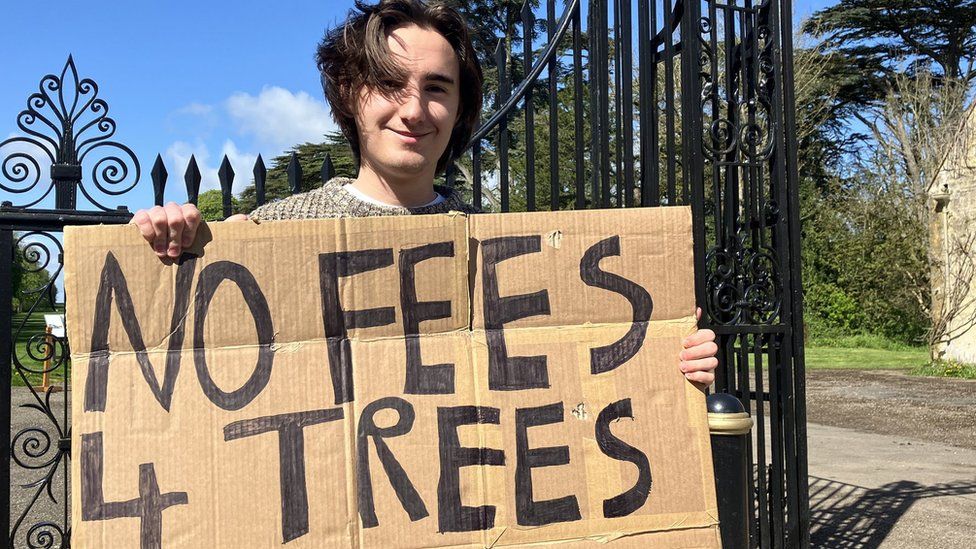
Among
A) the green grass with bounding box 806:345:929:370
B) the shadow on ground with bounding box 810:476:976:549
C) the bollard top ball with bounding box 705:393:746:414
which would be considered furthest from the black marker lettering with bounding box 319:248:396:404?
the green grass with bounding box 806:345:929:370

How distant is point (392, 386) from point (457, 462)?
0.72ft

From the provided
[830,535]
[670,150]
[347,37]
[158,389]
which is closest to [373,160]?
[347,37]

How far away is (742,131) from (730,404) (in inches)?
68.8

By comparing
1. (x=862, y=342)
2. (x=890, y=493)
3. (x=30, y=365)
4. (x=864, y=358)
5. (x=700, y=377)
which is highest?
(x=700, y=377)

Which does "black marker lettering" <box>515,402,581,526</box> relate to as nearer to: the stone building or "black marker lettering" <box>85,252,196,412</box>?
"black marker lettering" <box>85,252,196,412</box>

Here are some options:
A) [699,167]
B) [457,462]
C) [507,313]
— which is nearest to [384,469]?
[457,462]

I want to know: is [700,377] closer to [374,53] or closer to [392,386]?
[392,386]

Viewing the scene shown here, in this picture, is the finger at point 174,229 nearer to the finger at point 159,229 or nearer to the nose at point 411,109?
the finger at point 159,229

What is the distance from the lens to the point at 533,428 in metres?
1.79

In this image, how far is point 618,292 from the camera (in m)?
1.87

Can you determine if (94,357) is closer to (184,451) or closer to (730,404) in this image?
(184,451)

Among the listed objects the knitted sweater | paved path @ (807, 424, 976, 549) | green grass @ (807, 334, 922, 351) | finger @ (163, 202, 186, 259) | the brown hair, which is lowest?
green grass @ (807, 334, 922, 351)

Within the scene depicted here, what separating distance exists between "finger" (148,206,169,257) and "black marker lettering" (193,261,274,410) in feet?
0.33

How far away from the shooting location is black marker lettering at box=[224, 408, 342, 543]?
1.68 m
